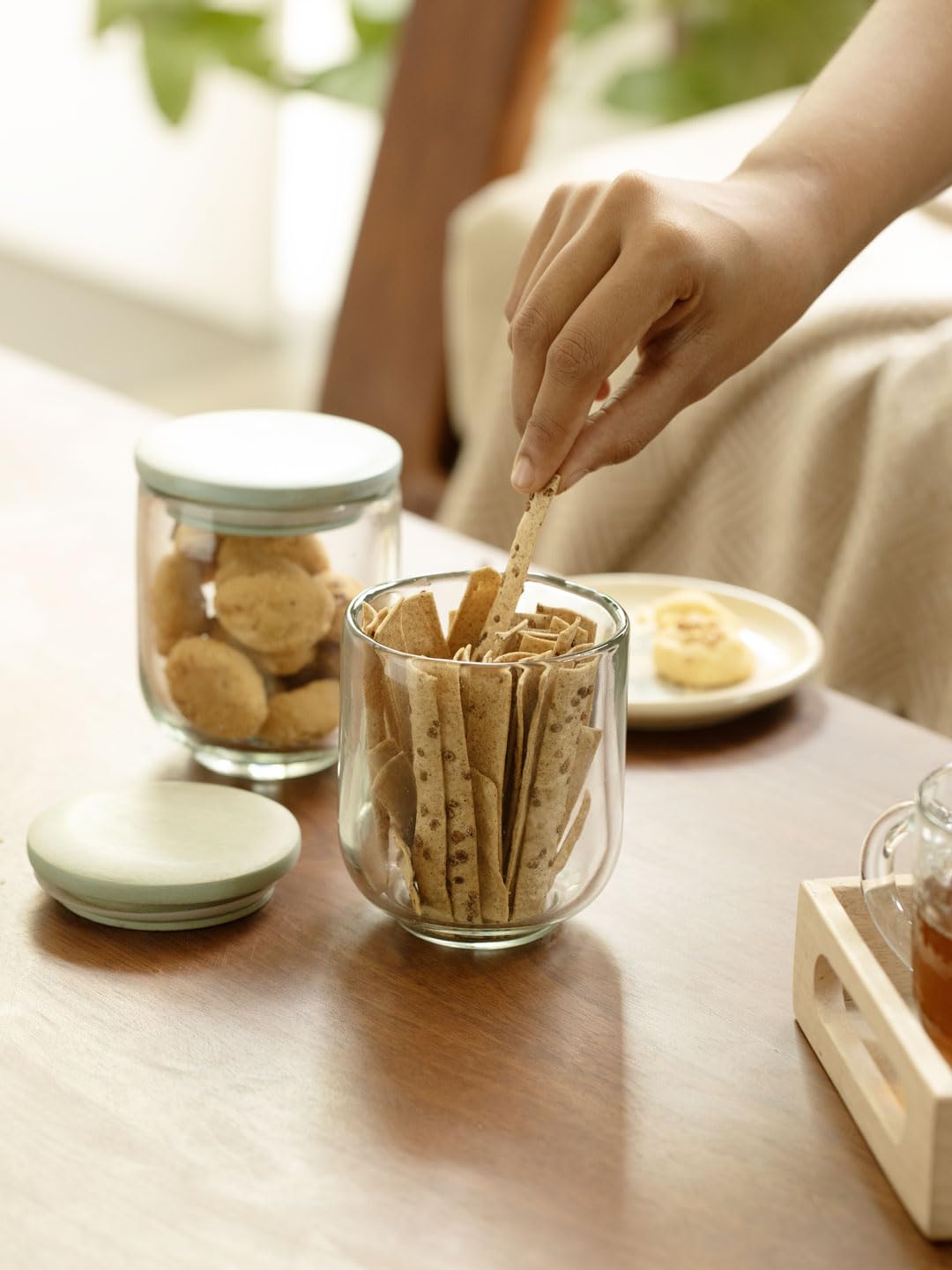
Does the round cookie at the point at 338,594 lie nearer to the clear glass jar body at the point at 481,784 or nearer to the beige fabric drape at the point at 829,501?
the clear glass jar body at the point at 481,784

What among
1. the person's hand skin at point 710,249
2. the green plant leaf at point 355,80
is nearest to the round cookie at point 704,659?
the person's hand skin at point 710,249

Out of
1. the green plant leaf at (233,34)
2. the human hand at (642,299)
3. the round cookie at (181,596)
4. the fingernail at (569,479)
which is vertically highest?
the green plant leaf at (233,34)

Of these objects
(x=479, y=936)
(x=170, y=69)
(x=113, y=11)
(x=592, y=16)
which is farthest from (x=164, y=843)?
(x=170, y=69)

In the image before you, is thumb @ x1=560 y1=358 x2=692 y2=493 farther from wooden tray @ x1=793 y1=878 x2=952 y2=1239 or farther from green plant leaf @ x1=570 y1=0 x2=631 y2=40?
green plant leaf @ x1=570 y1=0 x2=631 y2=40

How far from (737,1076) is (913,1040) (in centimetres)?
9

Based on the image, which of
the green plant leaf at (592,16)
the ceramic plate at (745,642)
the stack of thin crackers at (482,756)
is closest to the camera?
the stack of thin crackers at (482,756)

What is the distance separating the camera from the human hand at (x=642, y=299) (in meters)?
0.68

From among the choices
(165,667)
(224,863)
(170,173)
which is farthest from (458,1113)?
(170,173)

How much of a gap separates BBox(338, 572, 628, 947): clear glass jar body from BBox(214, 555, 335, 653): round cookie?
10 cm

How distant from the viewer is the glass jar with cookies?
749 mm

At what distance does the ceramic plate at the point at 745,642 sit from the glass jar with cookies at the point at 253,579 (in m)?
0.17

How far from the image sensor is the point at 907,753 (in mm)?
846

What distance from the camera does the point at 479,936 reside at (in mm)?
643

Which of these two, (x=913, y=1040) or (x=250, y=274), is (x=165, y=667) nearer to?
(x=913, y=1040)
